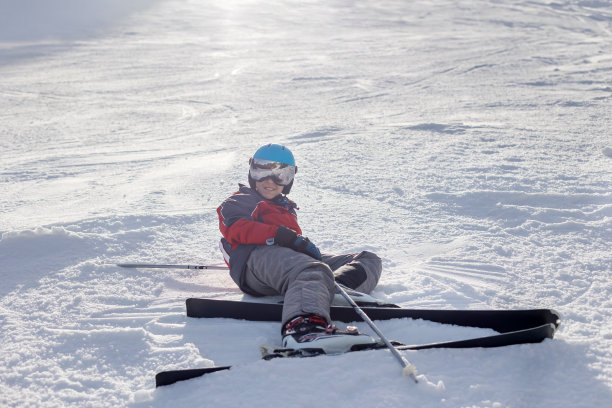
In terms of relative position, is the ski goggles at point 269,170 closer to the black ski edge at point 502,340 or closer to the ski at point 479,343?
the ski at point 479,343

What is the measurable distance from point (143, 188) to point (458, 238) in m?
2.75

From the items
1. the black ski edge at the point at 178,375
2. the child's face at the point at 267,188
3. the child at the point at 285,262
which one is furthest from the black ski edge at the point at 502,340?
the child's face at the point at 267,188

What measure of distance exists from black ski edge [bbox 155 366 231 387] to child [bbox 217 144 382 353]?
13.5 inches

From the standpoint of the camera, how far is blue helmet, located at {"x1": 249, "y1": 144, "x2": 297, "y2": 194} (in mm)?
3395

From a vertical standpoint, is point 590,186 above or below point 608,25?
below

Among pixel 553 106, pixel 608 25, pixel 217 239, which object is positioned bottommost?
pixel 217 239

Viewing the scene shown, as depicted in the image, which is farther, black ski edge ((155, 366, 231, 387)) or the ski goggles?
the ski goggles

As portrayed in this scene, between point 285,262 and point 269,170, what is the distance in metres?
0.70

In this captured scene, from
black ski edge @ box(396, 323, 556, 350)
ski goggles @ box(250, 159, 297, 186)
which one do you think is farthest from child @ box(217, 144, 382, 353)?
black ski edge @ box(396, 323, 556, 350)

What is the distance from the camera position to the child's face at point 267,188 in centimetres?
339

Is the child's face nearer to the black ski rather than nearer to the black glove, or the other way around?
the black glove

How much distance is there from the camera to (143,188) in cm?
525

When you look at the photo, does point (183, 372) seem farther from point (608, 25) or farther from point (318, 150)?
point (608, 25)

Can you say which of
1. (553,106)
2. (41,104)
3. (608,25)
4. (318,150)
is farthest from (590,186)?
(608,25)
